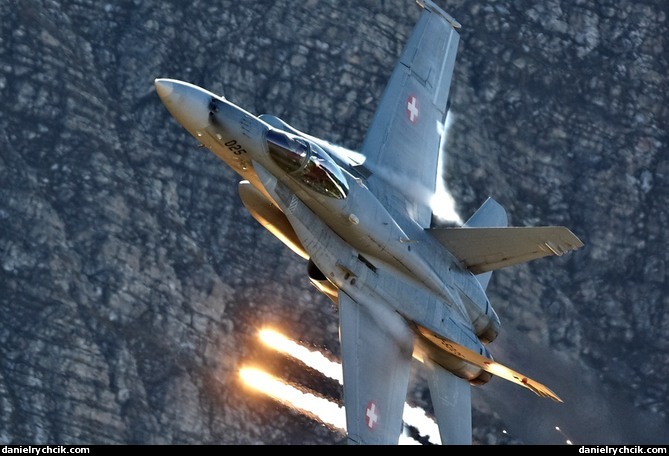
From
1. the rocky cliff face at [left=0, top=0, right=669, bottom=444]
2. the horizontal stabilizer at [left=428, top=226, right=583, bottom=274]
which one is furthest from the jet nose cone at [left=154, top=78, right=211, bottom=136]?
the rocky cliff face at [left=0, top=0, right=669, bottom=444]

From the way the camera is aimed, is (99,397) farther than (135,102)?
No

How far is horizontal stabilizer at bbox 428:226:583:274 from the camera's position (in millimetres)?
45969

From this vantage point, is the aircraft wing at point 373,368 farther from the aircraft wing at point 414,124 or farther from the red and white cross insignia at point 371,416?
the aircraft wing at point 414,124

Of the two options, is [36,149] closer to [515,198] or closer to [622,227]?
[515,198]

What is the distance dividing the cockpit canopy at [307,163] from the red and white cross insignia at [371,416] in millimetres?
6514

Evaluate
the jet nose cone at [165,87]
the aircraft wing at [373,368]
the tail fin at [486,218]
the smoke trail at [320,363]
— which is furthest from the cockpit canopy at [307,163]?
the smoke trail at [320,363]

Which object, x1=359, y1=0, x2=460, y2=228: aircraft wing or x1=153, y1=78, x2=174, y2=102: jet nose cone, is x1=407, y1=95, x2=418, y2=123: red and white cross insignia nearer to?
x1=359, y1=0, x2=460, y2=228: aircraft wing

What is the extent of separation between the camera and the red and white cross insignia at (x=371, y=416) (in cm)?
4472

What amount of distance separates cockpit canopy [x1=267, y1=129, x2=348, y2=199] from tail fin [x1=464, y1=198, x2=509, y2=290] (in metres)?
7.08

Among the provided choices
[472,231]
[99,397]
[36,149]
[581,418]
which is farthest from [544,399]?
[36,149]

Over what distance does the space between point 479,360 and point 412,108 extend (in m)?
9.56

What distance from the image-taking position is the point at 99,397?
2140 inches

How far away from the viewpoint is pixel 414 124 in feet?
165

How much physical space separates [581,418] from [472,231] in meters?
14.8
